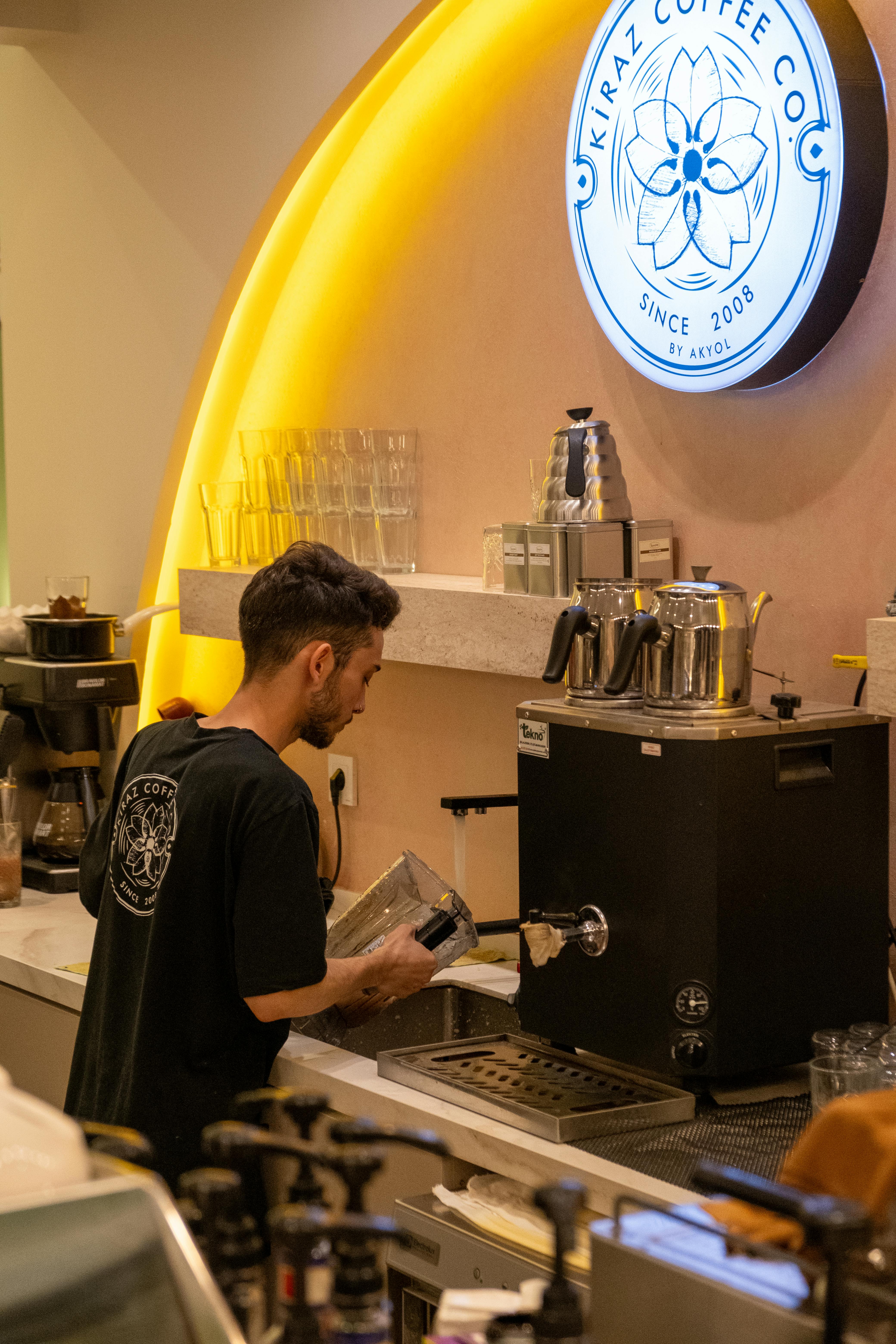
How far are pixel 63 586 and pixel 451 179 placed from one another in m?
1.41

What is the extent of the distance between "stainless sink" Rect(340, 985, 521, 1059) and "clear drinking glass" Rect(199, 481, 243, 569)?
1130 millimetres

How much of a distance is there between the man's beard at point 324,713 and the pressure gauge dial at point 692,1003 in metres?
0.64

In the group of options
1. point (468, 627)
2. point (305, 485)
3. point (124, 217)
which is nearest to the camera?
point (468, 627)

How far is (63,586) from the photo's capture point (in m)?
3.79

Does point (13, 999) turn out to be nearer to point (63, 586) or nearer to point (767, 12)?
point (63, 586)

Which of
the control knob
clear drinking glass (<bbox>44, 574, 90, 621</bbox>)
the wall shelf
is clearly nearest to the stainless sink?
the wall shelf

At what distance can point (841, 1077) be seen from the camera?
180cm

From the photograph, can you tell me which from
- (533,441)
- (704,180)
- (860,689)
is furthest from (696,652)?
(533,441)

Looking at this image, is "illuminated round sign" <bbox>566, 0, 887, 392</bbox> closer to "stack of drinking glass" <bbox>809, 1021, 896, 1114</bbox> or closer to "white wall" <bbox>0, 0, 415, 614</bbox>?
"white wall" <bbox>0, 0, 415, 614</bbox>

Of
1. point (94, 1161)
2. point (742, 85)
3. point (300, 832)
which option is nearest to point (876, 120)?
point (742, 85)

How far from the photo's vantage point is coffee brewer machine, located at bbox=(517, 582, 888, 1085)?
1.90 metres

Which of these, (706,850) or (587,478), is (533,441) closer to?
(587,478)

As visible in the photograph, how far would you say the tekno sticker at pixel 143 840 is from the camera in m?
2.12

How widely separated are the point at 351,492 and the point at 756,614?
4.17 feet
